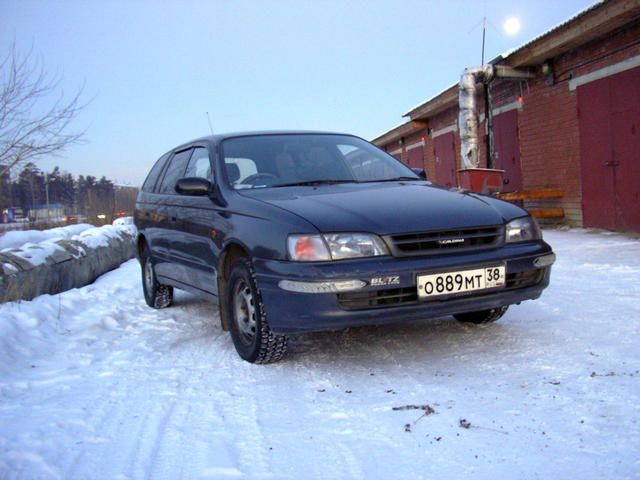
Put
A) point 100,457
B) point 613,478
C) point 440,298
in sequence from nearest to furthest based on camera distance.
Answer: point 613,478 < point 100,457 < point 440,298

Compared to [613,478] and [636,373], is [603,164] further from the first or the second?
[613,478]

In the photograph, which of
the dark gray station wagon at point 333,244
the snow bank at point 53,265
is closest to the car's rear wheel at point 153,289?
the snow bank at point 53,265

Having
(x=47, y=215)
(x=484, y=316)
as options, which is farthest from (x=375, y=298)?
(x=47, y=215)

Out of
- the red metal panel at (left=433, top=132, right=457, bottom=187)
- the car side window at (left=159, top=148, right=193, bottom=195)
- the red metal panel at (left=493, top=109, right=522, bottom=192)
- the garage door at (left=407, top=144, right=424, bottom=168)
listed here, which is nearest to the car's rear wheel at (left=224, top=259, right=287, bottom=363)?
the car side window at (left=159, top=148, right=193, bottom=195)

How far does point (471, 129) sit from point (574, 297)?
944 centimetres

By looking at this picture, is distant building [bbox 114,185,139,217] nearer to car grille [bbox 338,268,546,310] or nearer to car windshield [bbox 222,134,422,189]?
car windshield [bbox 222,134,422,189]

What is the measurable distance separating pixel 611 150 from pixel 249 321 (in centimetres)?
845

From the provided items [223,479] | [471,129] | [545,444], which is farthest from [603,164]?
[223,479]

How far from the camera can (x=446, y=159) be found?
18062mm

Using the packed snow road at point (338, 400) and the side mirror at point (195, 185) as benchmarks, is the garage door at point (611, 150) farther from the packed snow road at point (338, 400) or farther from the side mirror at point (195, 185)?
the side mirror at point (195, 185)

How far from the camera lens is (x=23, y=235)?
27.2 ft

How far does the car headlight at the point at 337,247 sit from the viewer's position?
3.12 m

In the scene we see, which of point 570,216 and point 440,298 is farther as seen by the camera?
point 570,216

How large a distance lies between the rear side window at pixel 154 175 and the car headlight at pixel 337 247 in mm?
3097
